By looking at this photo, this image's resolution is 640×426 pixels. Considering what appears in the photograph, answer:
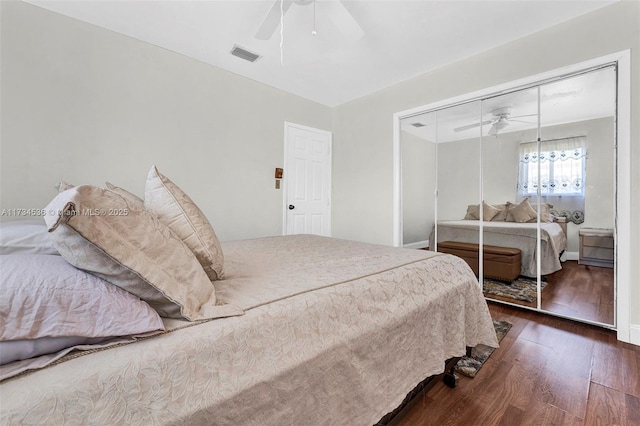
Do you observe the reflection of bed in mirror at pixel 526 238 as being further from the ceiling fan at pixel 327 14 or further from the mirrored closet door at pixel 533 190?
the ceiling fan at pixel 327 14

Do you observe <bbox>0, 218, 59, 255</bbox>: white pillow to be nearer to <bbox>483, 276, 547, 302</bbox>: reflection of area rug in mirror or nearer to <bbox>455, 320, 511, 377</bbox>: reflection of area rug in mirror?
<bbox>455, 320, 511, 377</bbox>: reflection of area rug in mirror

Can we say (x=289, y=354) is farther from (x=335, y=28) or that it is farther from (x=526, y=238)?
(x=526, y=238)

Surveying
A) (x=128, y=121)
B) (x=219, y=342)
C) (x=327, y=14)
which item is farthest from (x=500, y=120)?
(x=128, y=121)

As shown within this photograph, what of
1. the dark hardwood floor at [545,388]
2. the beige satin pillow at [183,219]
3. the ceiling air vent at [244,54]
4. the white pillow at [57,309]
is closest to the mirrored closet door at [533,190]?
the dark hardwood floor at [545,388]

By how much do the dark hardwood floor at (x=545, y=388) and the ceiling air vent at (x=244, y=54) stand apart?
3.36 meters

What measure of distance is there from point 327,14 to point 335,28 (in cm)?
25

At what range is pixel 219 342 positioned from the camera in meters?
0.75

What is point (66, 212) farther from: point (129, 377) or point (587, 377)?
point (587, 377)

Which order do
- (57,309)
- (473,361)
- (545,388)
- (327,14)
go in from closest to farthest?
(57,309) < (545,388) < (473,361) < (327,14)

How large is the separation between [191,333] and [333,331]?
18.7 inches

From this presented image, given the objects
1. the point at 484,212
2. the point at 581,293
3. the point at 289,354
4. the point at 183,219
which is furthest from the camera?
the point at 484,212

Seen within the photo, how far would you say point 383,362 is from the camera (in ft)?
3.71

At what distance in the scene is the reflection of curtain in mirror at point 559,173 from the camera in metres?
2.42

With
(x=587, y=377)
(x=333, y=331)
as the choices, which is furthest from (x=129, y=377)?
(x=587, y=377)
